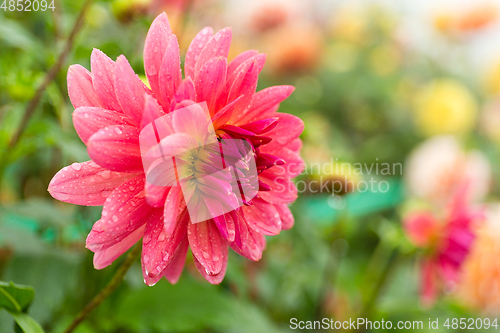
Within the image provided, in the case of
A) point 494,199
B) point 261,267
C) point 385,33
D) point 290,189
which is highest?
point 290,189

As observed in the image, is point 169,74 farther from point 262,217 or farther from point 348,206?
point 348,206

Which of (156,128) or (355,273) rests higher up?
(156,128)

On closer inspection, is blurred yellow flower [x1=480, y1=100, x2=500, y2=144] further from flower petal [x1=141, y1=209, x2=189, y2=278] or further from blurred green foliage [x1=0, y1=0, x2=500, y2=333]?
flower petal [x1=141, y1=209, x2=189, y2=278]

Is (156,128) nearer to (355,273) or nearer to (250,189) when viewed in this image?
(250,189)

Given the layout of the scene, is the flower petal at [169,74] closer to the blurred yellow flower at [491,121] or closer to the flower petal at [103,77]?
the flower petal at [103,77]

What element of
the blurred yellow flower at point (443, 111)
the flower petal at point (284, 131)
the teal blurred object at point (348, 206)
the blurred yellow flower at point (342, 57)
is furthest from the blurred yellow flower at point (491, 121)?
the flower petal at point (284, 131)

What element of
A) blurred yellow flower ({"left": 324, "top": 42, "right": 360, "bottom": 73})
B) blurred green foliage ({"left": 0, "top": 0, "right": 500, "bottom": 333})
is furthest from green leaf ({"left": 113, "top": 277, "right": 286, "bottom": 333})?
blurred yellow flower ({"left": 324, "top": 42, "right": 360, "bottom": 73})

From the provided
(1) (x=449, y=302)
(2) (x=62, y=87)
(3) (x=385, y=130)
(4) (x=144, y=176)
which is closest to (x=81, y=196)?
(4) (x=144, y=176)
